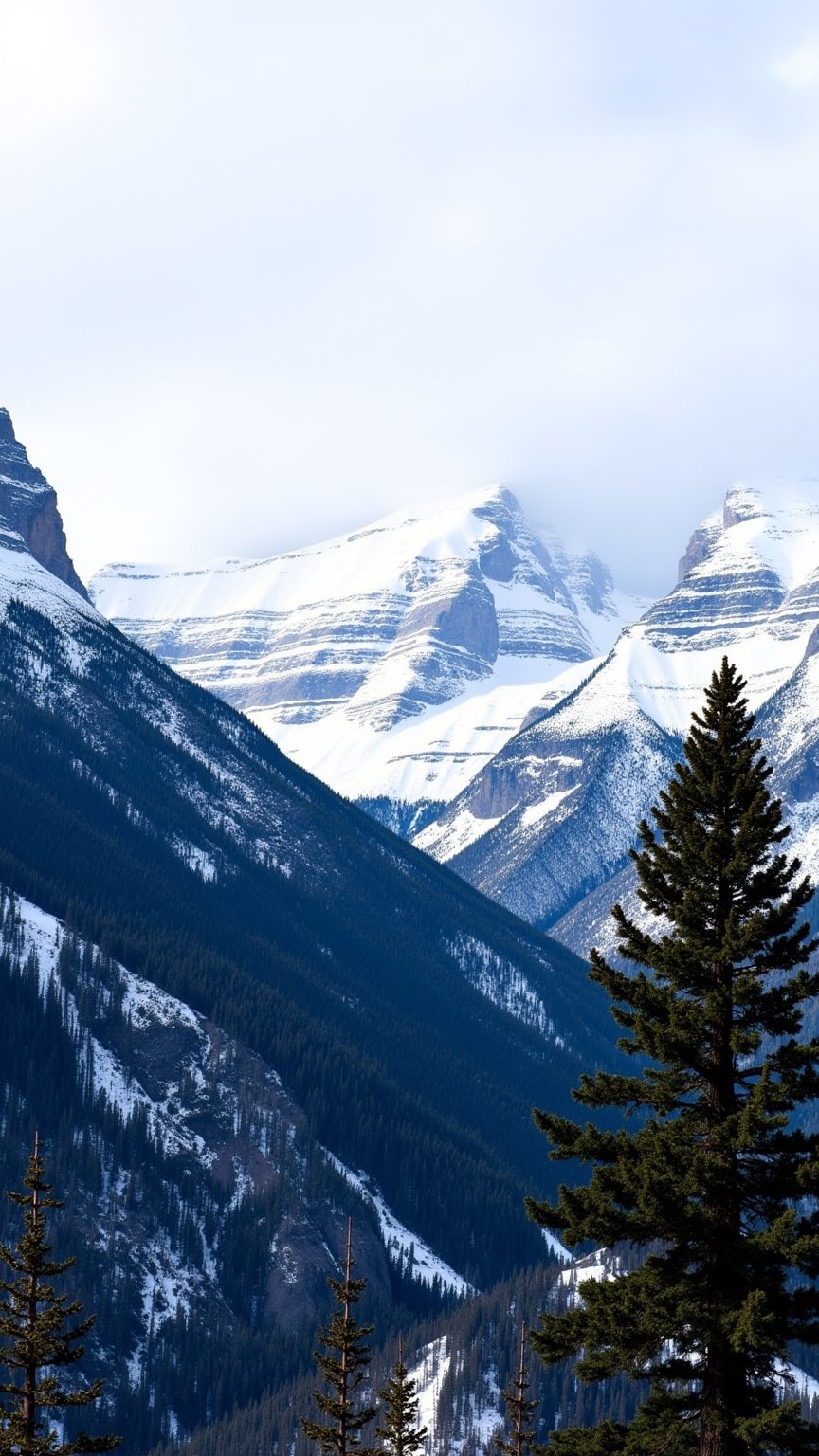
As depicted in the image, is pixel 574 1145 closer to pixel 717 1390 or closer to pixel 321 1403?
pixel 717 1390

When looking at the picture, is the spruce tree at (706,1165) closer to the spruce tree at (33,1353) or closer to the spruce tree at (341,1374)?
the spruce tree at (33,1353)

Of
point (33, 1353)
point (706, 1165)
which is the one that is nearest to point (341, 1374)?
point (33, 1353)

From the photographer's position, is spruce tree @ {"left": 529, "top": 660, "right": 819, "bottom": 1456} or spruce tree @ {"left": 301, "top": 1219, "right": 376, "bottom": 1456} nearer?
spruce tree @ {"left": 529, "top": 660, "right": 819, "bottom": 1456}

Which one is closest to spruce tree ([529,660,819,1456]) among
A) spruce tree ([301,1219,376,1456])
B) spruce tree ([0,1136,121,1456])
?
spruce tree ([0,1136,121,1456])

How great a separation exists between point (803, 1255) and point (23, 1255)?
57.6ft

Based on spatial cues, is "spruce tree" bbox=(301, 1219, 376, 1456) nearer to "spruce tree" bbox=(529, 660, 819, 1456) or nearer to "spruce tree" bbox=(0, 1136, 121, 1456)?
"spruce tree" bbox=(0, 1136, 121, 1456)

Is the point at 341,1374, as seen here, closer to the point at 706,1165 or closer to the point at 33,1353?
the point at 33,1353

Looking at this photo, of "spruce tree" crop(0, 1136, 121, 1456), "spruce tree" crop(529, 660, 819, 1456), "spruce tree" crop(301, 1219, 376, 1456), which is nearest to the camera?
"spruce tree" crop(529, 660, 819, 1456)

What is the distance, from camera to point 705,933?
40.3 metres

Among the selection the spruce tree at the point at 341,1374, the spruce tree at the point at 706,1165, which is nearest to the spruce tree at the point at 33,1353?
the spruce tree at the point at 341,1374

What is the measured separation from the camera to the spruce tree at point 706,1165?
123 ft

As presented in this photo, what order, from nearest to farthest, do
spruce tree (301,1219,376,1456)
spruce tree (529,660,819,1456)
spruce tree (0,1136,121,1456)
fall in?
1. spruce tree (529,660,819,1456)
2. spruce tree (0,1136,121,1456)
3. spruce tree (301,1219,376,1456)

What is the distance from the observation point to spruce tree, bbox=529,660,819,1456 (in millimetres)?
37344

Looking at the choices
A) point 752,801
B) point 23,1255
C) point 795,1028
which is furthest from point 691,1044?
point 23,1255
